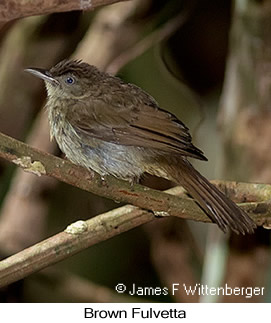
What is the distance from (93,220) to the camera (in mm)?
2252

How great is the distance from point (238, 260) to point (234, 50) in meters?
0.84

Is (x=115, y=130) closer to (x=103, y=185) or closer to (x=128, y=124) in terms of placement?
(x=128, y=124)

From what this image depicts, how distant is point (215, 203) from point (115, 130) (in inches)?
16.9

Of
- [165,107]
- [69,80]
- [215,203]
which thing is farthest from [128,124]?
[165,107]

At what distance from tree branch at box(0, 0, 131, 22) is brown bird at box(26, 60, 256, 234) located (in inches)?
8.9

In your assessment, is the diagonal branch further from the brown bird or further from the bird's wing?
the bird's wing

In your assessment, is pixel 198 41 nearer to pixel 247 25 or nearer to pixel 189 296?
pixel 247 25

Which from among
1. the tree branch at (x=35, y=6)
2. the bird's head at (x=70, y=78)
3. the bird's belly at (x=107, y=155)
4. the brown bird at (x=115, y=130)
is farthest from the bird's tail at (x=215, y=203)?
the tree branch at (x=35, y=6)

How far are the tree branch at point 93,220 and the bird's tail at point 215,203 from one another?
4 centimetres

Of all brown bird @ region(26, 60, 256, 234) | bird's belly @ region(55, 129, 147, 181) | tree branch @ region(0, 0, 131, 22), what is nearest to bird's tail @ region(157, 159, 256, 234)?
brown bird @ region(26, 60, 256, 234)

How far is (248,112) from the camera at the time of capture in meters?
2.95

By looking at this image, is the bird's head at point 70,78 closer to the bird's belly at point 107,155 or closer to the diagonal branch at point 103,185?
the bird's belly at point 107,155

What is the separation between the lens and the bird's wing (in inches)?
90.4
